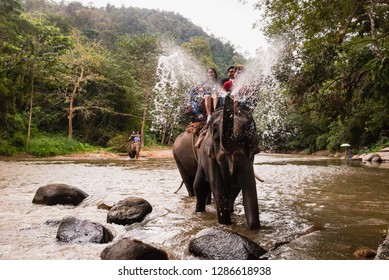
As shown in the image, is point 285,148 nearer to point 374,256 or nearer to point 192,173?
point 192,173

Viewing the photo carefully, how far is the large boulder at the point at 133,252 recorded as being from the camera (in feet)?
10.6

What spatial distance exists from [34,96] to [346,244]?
23738 mm

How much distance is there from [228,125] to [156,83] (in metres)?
19.1

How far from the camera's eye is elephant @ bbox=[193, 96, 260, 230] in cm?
424

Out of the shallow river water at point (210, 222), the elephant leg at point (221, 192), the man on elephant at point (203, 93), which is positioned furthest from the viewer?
the man on elephant at point (203, 93)

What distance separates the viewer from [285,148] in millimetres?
48781

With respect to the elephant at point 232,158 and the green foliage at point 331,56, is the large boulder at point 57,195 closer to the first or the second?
the elephant at point 232,158

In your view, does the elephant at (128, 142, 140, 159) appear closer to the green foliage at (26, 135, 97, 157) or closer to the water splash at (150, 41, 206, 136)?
the green foliage at (26, 135, 97, 157)

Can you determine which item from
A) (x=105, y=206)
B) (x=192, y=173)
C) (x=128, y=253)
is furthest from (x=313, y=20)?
(x=128, y=253)

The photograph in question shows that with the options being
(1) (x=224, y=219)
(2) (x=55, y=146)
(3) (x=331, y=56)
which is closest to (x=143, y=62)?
(2) (x=55, y=146)

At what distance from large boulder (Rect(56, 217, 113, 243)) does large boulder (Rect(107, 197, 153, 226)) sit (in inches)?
32.8

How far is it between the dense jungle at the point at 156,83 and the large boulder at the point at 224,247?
16.5 feet

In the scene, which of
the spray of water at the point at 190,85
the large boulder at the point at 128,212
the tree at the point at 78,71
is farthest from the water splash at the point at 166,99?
the large boulder at the point at 128,212

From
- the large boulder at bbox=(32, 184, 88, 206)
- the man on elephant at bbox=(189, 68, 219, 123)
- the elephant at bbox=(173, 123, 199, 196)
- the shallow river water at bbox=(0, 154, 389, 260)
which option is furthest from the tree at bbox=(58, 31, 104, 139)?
the man on elephant at bbox=(189, 68, 219, 123)
